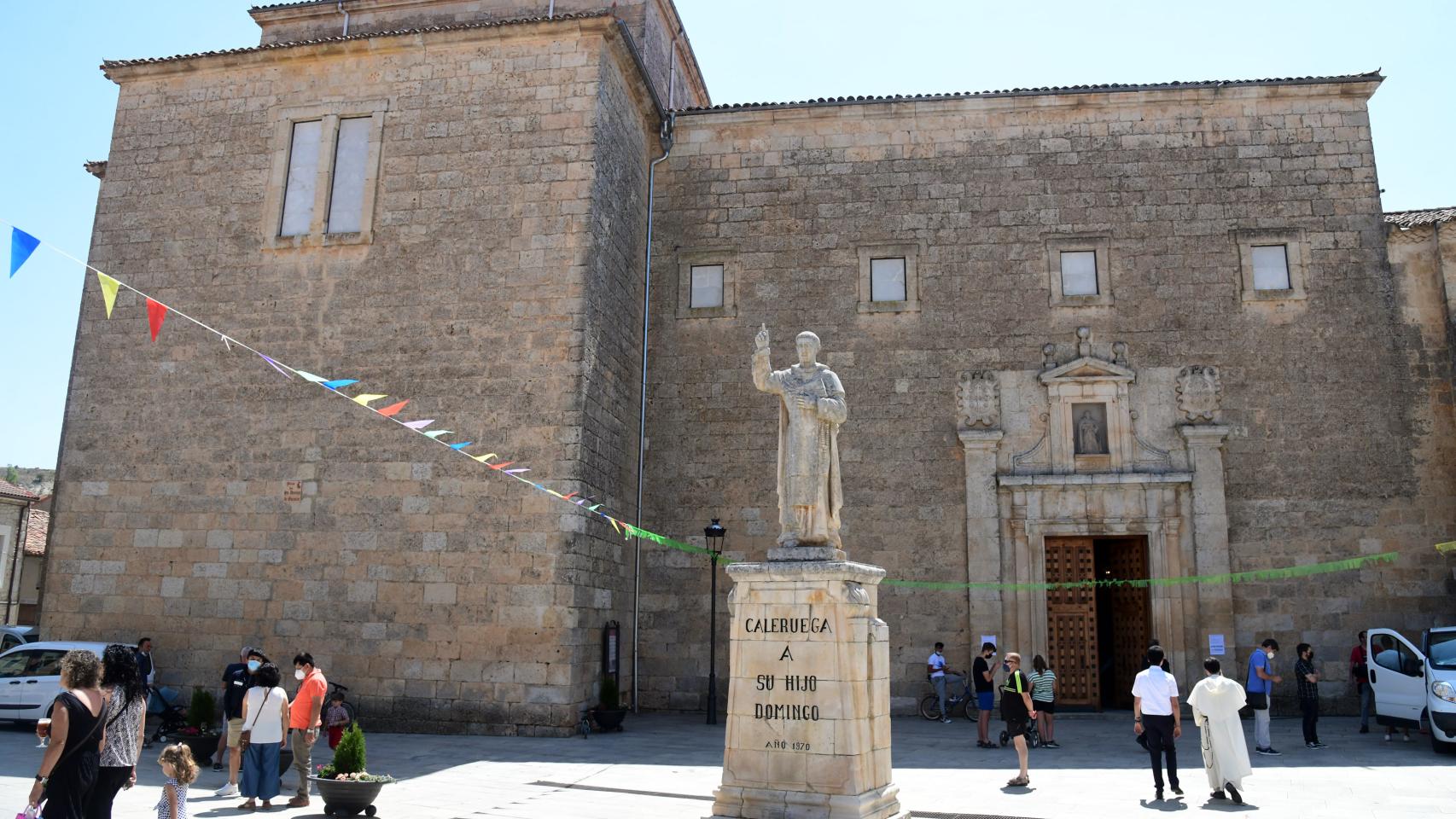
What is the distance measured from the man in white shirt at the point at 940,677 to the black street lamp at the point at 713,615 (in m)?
3.01

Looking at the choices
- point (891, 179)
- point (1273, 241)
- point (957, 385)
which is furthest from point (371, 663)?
point (1273, 241)

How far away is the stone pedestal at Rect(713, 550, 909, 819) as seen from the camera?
24.5 feet

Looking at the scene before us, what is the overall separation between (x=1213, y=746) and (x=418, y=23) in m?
16.8

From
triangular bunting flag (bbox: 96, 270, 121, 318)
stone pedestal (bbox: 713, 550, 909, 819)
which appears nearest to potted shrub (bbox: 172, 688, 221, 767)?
triangular bunting flag (bbox: 96, 270, 121, 318)

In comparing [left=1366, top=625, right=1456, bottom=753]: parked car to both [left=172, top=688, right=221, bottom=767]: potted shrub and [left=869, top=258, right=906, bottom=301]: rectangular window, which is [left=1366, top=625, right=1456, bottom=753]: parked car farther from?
[left=172, top=688, right=221, bottom=767]: potted shrub

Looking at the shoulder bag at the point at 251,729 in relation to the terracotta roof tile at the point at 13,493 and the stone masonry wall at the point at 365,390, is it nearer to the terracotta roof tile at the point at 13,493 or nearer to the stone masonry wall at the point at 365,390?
the stone masonry wall at the point at 365,390

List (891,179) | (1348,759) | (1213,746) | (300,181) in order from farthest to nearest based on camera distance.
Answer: (891,179), (300,181), (1348,759), (1213,746)

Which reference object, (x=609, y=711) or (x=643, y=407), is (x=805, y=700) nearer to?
(x=609, y=711)

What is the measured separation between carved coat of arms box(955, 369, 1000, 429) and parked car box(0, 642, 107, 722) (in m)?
11.8

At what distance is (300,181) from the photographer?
1512cm

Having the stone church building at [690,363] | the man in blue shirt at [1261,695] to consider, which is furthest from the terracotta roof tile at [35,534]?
the man in blue shirt at [1261,695]

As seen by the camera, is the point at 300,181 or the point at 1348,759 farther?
the point at 300,181

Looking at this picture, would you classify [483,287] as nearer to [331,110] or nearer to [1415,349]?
[331,110]

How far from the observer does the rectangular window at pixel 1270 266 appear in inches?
615
